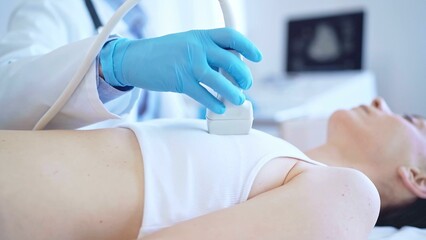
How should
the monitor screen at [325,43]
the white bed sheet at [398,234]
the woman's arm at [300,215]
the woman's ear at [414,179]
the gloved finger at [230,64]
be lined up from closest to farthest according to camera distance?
the woman's arm at [300,215] < the gloved finger at [230,64] < the white bed sheet at [398,234] < the woman's ear at [414,179] < the monitor screen at [325,43]

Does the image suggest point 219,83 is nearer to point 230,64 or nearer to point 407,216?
point 230,64

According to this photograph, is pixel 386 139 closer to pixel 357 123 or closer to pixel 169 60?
pixel 357 123

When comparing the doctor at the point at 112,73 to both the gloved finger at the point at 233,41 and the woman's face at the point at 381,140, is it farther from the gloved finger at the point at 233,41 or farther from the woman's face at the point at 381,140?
the woman's face at the point at 381,140

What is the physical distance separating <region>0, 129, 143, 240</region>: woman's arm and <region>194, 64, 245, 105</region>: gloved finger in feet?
0.68

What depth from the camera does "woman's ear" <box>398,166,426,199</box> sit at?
1046 millimetres

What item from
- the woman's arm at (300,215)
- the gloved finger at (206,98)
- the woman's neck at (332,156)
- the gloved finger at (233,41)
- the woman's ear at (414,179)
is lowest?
the woman's ear at (414,179)

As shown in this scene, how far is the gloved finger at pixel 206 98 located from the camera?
72cm

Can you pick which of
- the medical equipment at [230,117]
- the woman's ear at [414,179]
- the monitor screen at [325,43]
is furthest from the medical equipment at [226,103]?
the monitor screen at [325,43]

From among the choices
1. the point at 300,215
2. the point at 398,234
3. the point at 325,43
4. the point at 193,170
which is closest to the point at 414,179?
the point at 398,234

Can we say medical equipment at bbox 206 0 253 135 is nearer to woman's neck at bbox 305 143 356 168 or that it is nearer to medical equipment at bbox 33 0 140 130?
medical equipment at bbox 33 0 140 130

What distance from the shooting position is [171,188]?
68 cm

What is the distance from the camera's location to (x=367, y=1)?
9.47 feet

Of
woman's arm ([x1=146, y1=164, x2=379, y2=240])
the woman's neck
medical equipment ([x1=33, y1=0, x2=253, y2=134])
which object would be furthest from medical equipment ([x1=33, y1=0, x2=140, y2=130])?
the woman's neck

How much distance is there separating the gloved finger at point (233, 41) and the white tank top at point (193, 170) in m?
0.18
